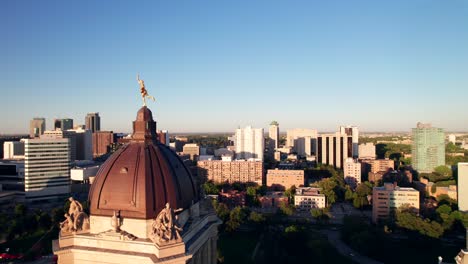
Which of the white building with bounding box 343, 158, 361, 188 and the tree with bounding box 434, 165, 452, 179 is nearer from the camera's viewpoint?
the white building with bounding box 343, 158, 361, 188

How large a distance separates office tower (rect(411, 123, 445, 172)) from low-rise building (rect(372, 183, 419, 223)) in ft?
228

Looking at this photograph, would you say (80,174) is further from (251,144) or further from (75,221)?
(75,221)

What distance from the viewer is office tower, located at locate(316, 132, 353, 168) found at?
140 m

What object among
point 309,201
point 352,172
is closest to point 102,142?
point 352,172

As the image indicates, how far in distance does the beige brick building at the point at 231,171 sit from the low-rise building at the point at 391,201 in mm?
44627

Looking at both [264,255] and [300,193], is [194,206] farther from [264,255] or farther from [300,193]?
[300,193]

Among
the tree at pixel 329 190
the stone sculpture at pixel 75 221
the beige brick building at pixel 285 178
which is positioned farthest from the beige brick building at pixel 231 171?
the stone sculpture at pixel 75 221

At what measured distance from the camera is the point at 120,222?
1902 cm

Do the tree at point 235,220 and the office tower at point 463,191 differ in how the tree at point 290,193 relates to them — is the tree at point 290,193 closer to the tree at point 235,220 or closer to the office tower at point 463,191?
the tree at point 235,220

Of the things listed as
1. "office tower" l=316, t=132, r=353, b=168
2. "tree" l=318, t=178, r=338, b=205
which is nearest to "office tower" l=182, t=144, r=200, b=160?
"office tower" l=316, t=132, r=353, b=168

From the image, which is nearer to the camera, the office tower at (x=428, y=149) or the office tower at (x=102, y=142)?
the office tower at (x=428, y=149)

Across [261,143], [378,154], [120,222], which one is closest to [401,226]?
[120,222]

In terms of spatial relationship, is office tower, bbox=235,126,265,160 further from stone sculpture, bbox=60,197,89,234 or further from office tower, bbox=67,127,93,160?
stone sculpture, bbox=60,197,89,234

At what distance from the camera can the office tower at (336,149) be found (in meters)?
140
